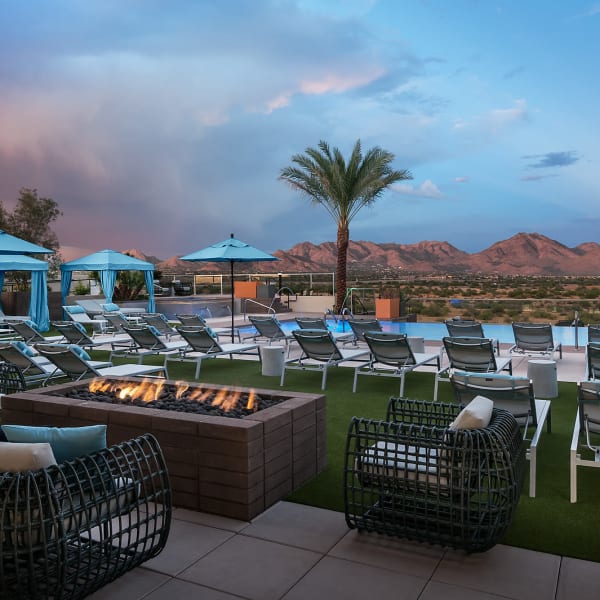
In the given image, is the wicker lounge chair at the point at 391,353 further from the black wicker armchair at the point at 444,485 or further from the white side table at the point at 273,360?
the black wicker armchair at the point at 444,485

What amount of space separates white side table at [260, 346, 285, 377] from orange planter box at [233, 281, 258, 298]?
1376 cm

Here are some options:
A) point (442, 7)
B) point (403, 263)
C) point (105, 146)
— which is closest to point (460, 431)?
point (442, 7)

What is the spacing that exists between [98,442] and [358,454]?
4.58ft

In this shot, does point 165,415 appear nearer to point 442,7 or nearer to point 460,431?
point 460,431

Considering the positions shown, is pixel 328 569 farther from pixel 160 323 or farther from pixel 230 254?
pixel 230 254

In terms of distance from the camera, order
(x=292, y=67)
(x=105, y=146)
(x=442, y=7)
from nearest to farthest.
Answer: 1. (x=442, y=7)
2. (x=292, y=67)
3. (x=105, y=146)

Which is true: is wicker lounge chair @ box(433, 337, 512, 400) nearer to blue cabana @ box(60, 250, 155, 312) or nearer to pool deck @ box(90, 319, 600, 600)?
pool deck @ box(90, 319, 600, 600)

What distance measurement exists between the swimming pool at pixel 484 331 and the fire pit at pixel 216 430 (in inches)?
361

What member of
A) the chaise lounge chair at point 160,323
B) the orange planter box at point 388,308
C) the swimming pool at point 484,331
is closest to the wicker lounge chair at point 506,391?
the chaise lounge chair at point 160,323

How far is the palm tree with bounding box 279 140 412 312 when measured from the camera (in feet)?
66.2

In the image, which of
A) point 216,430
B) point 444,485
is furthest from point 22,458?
point 444,485

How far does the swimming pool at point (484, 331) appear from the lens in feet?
44.9

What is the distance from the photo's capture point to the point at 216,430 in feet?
12.1

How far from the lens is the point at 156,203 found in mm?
42719
